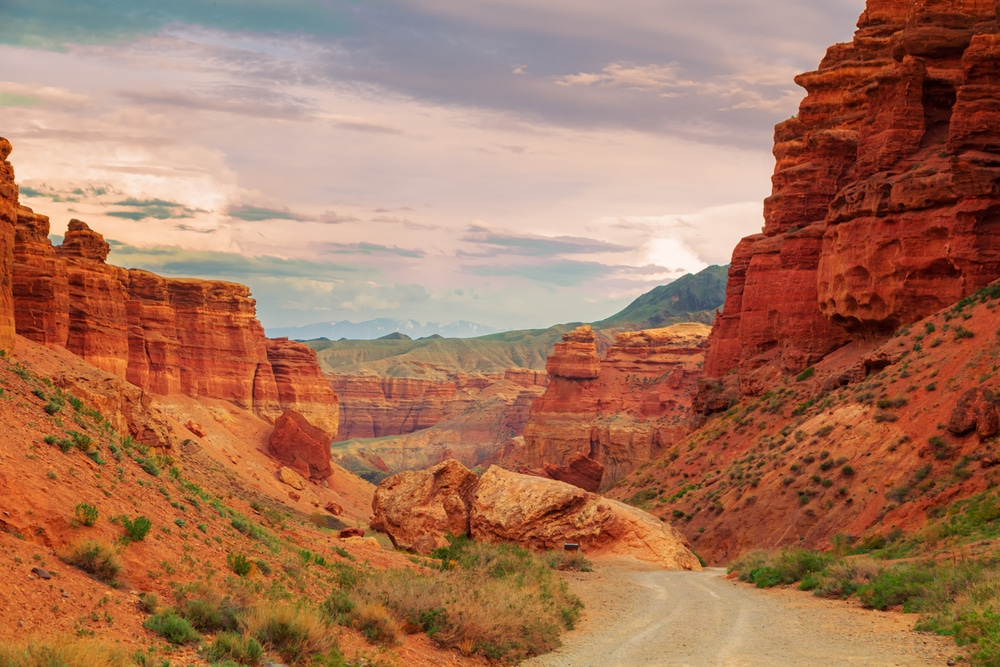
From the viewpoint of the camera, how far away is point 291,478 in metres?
78.2

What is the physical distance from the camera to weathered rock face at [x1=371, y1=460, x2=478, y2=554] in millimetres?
29859

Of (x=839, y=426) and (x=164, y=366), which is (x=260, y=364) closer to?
(x=164, y=366)

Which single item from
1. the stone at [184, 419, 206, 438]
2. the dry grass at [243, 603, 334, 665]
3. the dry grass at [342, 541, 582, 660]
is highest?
the dry grass at [243, 603, 334, 665]

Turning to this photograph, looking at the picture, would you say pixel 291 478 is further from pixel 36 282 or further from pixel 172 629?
pixel 172 629

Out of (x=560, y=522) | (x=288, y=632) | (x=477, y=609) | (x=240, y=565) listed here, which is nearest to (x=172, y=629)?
(x=288, y=632)

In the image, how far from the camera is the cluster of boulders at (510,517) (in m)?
29.8

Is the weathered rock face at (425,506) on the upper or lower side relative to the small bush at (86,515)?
lower

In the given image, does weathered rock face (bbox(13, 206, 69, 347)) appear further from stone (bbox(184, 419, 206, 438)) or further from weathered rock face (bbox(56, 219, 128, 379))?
stone (bbox(184, 419, 206, 438))

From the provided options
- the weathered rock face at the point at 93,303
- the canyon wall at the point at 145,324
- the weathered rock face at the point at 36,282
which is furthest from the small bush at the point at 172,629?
the weathered rock face at the point at 93,303

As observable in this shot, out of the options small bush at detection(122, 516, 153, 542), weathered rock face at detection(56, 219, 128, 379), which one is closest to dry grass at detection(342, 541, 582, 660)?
small bush at detection(122, 516, 153, 542)

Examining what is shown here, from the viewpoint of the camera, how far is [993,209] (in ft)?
137

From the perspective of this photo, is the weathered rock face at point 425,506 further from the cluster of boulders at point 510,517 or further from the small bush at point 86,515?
the small bush at point 86,515

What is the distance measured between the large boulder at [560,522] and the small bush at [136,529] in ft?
54.1

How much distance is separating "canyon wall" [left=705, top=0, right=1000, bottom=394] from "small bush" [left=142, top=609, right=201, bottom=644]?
39.9 meters
